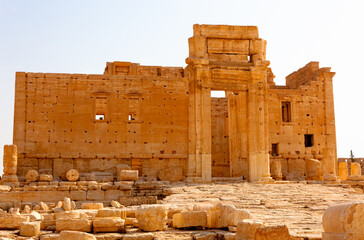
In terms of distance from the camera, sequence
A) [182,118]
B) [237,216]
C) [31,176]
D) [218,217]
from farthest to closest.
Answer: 1. [182,118]
2. [31,176]
3. [218,217]
4. [237,216]

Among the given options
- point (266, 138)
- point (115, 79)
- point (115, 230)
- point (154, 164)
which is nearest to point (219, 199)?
point (115, 230)

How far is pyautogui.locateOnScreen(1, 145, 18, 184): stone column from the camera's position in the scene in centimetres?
1931

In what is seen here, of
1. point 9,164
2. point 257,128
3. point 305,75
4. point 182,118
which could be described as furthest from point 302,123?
point 9,164

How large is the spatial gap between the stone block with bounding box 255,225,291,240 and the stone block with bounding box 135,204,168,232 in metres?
3.01

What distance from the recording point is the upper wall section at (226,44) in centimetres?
2188

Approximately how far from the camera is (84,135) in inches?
933

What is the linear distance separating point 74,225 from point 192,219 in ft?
8.71

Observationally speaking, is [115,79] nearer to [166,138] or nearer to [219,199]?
[166,138]

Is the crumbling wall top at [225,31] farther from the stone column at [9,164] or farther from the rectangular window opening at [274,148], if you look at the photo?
the stone column at [9,164]

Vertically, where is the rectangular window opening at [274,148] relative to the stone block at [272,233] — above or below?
above

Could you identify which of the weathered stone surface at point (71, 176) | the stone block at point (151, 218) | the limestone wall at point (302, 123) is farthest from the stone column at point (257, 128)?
the stone block at point (151, 218)

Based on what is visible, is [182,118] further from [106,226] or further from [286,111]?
[106,226]

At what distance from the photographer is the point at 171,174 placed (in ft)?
77.1

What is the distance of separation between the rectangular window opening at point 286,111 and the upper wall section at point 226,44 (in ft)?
19.3
